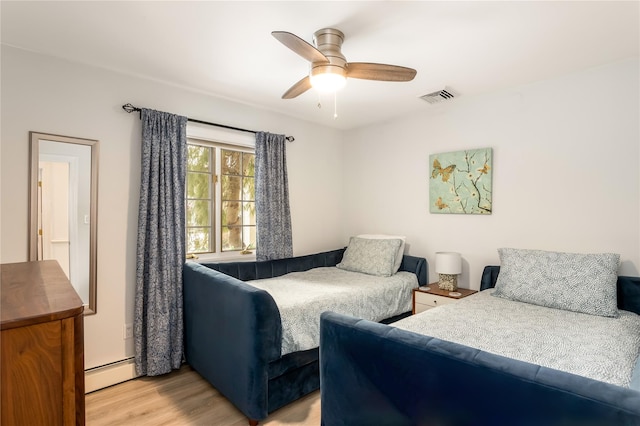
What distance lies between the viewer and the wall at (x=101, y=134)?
223 cm

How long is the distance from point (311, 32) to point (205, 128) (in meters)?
1.58

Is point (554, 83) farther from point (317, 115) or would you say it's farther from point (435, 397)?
point (435, 397)

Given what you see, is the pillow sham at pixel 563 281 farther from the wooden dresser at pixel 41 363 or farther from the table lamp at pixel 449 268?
the wooden dresser at pixel 41 363

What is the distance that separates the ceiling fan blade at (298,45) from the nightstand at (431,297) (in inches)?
88.3

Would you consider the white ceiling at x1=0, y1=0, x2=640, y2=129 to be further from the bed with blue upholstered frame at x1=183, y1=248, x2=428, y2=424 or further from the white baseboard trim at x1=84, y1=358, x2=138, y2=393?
the white baseboard trim at x1=84, y1=358, x2=138, y2=393

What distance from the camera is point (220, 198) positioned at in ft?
11.2

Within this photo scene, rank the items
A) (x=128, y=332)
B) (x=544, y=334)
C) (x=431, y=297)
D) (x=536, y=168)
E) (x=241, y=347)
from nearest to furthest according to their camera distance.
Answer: (x=544, y=334)
(x=241, y=347)
(x=128, y=332)
(x=536, y=168)
(x=431, y=297)

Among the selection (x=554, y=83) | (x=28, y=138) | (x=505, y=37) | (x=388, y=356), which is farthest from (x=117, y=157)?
(x=554, y=83)

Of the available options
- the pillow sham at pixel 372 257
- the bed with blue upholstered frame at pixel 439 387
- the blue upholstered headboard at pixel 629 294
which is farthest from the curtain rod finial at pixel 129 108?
the blue upholstered headboard at pixel 629 294

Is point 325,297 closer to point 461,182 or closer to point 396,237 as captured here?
point 396,237

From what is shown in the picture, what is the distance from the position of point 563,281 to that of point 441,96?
1868mm

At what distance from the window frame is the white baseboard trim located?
100 centimetres

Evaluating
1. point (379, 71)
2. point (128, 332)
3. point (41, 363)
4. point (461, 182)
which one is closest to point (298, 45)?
point (379, 71)

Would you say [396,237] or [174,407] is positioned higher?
[396,237]
